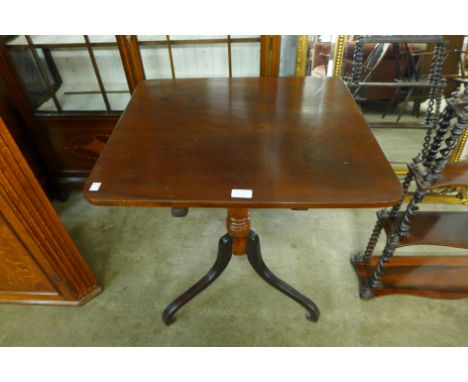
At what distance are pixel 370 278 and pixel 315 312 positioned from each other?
0.99ft

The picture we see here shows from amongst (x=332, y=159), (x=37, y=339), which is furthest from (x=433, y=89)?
(x=37, y=339)

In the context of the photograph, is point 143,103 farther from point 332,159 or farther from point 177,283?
point 177,283

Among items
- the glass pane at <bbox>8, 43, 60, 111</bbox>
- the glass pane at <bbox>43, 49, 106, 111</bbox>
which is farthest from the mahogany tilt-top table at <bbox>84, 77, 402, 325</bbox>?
the glass pane at <bbox>8, 43, 60, 111</bbox>

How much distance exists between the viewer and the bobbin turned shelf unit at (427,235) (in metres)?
0.92

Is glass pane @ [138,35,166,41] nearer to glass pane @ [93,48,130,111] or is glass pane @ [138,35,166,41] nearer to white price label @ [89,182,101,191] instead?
glass pane @ [93,48,130,111]

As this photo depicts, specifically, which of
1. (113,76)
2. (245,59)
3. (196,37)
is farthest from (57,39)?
(245,59)

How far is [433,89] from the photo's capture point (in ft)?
5.09

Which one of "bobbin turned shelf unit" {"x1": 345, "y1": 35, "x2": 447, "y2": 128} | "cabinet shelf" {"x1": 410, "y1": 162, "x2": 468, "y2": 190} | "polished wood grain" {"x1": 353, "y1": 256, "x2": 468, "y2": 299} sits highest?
"bobbin turned shelf unit" {"x1": 345, "y1": 35, "x2": 447, "y2": 128}

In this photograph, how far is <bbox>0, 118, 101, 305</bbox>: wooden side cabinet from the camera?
3.25 feet

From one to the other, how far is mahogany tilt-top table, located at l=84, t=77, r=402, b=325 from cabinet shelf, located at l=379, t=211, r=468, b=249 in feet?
1.74

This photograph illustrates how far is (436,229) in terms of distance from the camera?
1210 millimetres

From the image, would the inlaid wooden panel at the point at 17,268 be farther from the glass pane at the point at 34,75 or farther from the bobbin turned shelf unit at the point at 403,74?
the bobbin turned shelf unit at the point at 403,74

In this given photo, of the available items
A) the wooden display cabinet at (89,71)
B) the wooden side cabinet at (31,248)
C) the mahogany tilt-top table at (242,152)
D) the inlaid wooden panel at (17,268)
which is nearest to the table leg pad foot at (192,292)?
the mahogany tilt-top table at (242,152)

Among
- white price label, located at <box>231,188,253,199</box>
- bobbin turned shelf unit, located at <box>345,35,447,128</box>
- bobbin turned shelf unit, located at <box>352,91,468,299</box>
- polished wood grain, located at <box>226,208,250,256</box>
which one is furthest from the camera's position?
bobbin turned shelf unit, located at <box>345,35,447,128</box>
